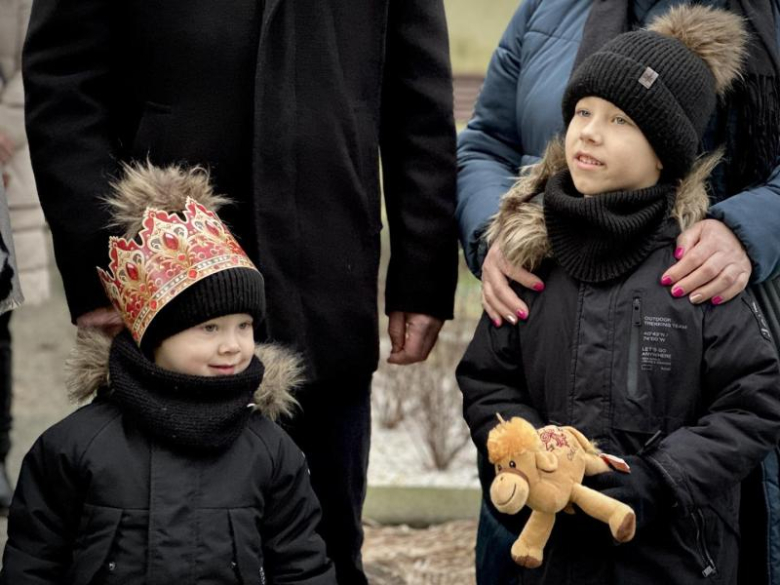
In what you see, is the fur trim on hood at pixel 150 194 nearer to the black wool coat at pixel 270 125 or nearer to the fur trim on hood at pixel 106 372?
the black wool coat at pixel 270 125

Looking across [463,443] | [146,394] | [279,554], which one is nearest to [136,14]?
[146,394]

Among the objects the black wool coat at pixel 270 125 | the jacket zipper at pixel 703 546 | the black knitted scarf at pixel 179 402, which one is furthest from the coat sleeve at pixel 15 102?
the jacket zipper at pixel 703 546

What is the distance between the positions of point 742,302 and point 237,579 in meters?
1.19

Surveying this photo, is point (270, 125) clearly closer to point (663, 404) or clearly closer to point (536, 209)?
point (536, 209)

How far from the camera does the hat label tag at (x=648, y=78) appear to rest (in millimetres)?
2844

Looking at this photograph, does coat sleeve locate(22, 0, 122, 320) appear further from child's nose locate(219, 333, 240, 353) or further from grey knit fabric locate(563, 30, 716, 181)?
grey knit fabric locate(563, 30, 716, 181)

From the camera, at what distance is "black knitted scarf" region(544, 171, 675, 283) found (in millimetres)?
2842

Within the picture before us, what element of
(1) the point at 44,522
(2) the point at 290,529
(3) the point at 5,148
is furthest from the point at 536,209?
(3) the point at 5,148

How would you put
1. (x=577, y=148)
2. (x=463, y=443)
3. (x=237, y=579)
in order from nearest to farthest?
(x=237, y=579)
(x=577, y=148)
(x=463, y=443)

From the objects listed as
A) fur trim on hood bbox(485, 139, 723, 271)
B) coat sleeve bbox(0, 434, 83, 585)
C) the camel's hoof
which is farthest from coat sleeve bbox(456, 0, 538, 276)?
coat sleeve bbox(0, 434, 83, 585)

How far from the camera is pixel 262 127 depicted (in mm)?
3012

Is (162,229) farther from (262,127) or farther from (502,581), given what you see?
(502,581)

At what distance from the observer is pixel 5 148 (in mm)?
4258

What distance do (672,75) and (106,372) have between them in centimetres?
134
